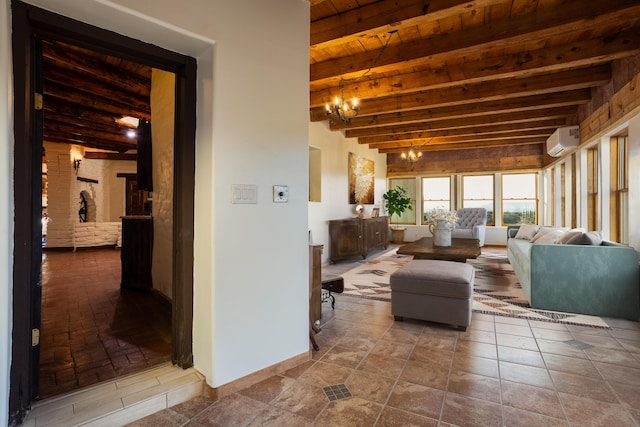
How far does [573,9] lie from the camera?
283 cm

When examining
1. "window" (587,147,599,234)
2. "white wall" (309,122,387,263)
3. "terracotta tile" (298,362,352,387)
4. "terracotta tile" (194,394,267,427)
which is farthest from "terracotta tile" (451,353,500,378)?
"window" (587,147,599,234)

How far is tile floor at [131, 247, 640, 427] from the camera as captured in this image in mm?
1736

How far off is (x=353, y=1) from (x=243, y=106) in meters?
1.72

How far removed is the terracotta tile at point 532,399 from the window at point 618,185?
11.5ft

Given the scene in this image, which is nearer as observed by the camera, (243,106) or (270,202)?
(243,106)

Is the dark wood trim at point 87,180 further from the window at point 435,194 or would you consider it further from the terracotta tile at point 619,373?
the terracotta tile at point 619,373

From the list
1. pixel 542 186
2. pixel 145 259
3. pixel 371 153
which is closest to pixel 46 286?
pixel 145 259

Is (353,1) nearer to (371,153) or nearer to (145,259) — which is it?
(145,259)

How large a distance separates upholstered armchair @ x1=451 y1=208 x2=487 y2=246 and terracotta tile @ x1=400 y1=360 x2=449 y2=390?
5.96m

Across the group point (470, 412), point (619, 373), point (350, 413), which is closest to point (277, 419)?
point (350, 413)

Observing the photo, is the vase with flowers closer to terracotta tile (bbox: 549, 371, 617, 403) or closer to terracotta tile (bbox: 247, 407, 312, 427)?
terracotta tile (bbox: 549, 371, 617, 403)

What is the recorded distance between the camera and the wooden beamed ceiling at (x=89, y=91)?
3734 mm

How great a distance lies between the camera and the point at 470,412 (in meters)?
1.77

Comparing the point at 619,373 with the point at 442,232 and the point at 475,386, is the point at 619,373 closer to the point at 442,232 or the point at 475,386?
the point at 475,386
